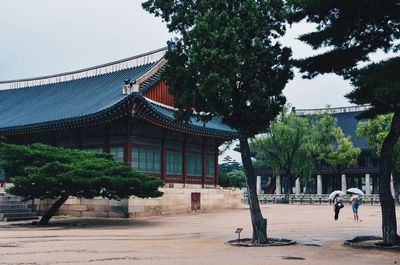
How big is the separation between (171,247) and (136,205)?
13167mm

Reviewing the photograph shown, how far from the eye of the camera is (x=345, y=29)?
48.2 feet

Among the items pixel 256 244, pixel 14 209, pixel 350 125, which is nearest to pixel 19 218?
pixel 14 209

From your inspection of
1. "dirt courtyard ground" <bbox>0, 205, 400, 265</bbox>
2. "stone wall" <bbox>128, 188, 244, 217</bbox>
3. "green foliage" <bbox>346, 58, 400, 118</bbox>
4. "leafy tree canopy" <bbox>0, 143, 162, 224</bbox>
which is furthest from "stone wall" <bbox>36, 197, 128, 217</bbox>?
"green foliage" <bbox>346, 58, 400, 118</bbox>

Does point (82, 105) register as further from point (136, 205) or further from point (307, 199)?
point (307, 199)

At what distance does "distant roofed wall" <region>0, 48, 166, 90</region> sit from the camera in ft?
124

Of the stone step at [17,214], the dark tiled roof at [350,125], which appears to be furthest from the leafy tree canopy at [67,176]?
the dark tiled roof at [350,125]

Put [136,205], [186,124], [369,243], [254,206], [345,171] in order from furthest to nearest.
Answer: [345,171] → [186,124] → [136,205] → [254,206] → [369,243]

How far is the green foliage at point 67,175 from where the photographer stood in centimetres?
2202

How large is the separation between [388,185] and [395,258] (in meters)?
3.24

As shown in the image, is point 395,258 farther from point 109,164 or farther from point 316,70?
point 109,164

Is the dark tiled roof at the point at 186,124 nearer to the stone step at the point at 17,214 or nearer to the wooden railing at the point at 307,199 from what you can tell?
the stone step at the point at 17,214

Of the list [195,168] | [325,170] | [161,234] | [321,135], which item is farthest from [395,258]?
[325,170]

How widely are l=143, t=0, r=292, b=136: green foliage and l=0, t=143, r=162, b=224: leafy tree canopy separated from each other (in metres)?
6.79

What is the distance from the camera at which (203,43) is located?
1539 cm
